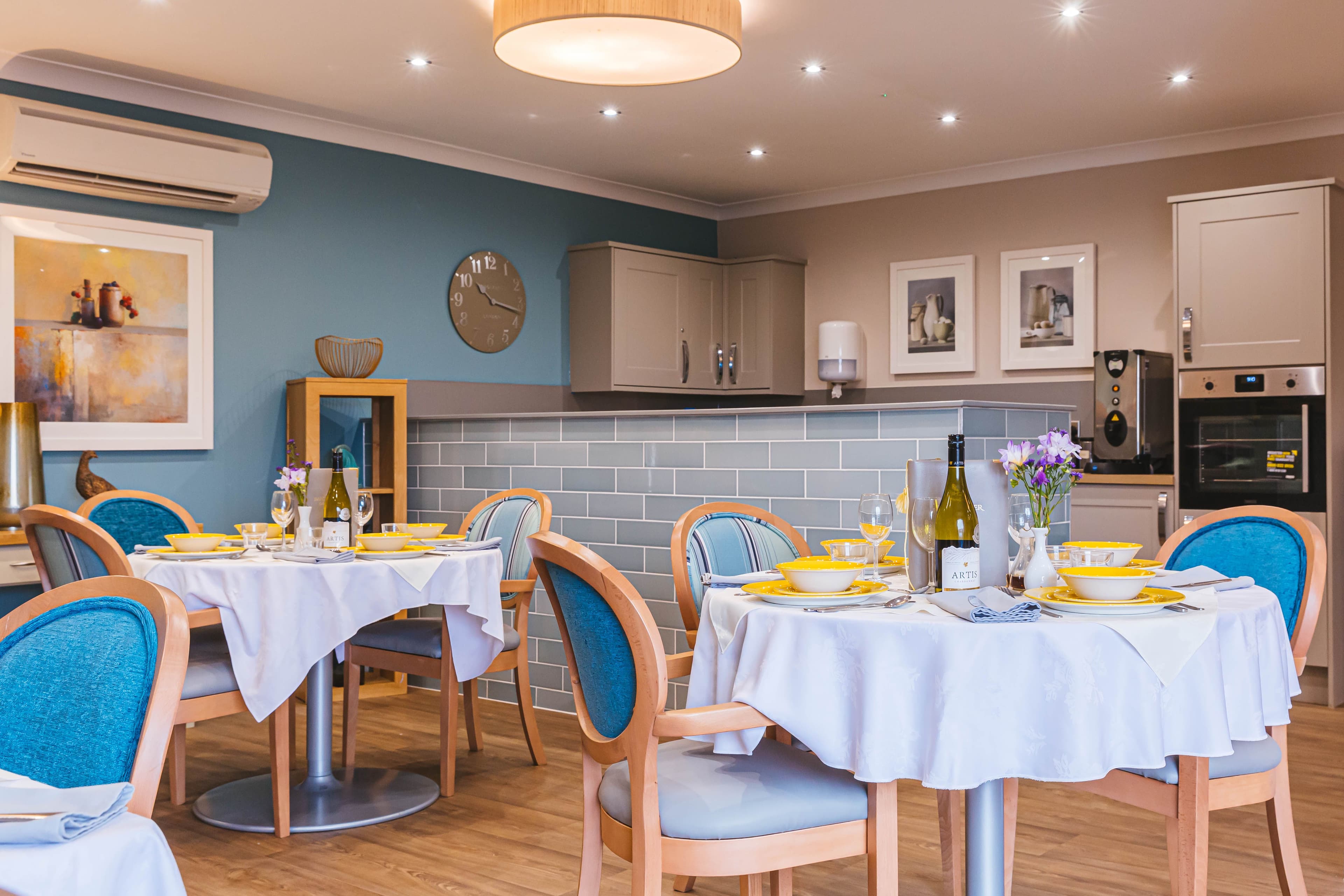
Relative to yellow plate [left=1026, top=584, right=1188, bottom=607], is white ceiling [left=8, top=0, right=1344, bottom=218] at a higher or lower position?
higher

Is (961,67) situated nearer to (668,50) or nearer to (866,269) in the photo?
(668,50)

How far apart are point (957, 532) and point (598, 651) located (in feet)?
2.25

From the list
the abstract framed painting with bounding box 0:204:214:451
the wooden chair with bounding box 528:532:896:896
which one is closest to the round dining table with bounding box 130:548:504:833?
the wooden chair with bounding box 528:532:896:896

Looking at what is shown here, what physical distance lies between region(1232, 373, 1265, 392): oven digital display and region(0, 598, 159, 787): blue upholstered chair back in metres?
4.79

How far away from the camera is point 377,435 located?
5164 millimetres

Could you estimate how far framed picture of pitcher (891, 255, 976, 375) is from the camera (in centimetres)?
642

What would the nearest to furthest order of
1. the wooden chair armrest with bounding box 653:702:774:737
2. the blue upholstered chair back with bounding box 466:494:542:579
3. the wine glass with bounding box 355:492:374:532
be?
the wooden chair armrest with bounding box 653:702:774:737
the wine glass with bounding box 355:492:374:532
the blue upholstered chair back with bounding box 466:494:542:579

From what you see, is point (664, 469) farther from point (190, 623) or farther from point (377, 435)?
point (190, 623)

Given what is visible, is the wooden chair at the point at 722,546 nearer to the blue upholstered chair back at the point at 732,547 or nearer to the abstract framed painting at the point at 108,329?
the blue upholstered chair back at the point at 732,547

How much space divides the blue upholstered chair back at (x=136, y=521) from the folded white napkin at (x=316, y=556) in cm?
85

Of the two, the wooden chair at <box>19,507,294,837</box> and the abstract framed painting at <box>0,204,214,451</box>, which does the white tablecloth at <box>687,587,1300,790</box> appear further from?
the abstract framed painting at <box>0,204,214,451</box>

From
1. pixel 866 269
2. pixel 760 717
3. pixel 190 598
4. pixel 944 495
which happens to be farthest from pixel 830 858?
pixel 866 269

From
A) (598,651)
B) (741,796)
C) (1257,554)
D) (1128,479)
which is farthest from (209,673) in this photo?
(1128,479)

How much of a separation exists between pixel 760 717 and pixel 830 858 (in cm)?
24
